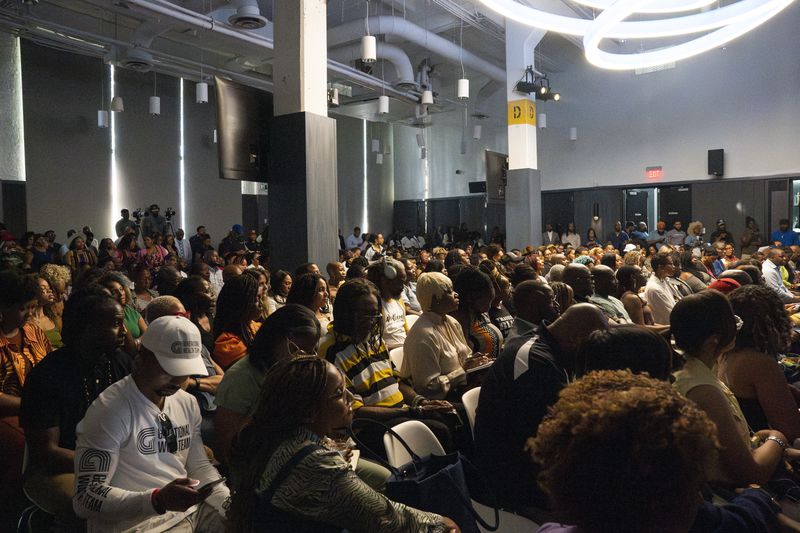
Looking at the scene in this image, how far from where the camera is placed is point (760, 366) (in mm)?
2482

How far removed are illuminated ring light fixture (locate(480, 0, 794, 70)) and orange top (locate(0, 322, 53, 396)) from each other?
4.50 metres

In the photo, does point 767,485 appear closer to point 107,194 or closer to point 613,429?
point 613,429

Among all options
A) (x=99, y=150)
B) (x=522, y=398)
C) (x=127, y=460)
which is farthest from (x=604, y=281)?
(x=99, y=150)

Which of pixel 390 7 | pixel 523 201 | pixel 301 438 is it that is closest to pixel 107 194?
pixel 390 7

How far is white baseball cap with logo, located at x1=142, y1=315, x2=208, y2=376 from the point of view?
1938 millimetres

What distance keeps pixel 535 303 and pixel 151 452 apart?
5.94 feet

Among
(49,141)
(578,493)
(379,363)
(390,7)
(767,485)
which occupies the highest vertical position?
(390,7)

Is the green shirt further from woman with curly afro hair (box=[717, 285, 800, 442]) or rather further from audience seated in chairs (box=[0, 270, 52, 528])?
woman with curly afro hair (box=[717, 285, 800, 442])

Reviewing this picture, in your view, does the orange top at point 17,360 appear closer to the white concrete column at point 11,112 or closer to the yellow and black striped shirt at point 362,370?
the yellow and black striped shirt at point 362,370

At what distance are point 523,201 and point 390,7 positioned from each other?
4.81 meters

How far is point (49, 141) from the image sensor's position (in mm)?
12078

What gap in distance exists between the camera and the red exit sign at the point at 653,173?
14951mm

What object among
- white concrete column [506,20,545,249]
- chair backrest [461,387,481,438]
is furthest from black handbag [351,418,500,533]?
white concrete column [506,20,545,249]

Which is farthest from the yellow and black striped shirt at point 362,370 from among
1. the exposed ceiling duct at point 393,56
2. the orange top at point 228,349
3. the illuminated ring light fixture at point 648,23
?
the exposed ceiling duct at point 393,56
